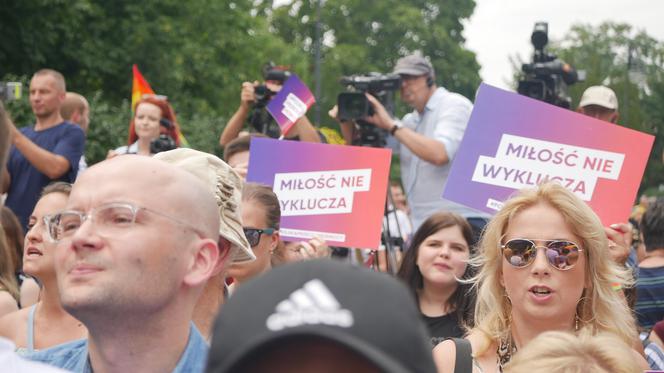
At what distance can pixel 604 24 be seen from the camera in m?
95.6

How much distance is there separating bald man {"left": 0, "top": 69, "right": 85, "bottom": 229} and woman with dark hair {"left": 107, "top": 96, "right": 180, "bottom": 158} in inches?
16.3

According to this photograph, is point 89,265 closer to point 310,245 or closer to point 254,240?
point 254,240

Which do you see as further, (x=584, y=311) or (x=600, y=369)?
(x=584, y=311)

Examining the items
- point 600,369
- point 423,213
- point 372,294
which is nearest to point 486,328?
point 600,369

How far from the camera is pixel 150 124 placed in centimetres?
829

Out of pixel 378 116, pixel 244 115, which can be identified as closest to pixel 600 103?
pixel 378 116

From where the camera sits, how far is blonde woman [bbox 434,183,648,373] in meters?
4.06

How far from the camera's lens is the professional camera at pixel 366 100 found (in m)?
7.46

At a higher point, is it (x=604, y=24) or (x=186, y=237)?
(x=604, y=24)

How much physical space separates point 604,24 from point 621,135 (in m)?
93.1

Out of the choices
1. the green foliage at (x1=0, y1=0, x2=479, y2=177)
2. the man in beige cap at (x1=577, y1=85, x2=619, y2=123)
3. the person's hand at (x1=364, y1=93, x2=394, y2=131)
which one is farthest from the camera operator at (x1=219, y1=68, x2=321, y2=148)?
the green foliage at (x1=0, y1=0, x2=479, y2=177)

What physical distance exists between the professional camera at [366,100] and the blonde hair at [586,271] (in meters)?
3.26

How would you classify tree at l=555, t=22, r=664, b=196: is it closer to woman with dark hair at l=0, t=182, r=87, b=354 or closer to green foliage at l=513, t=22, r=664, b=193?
green foliage at l=513, t=22, r=664, b=193

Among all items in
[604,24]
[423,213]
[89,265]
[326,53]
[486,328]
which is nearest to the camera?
[89,265]
